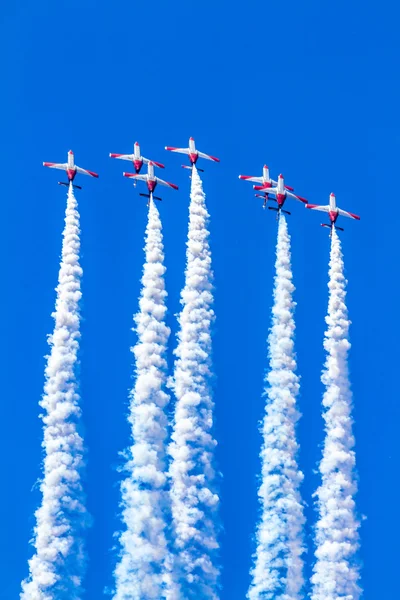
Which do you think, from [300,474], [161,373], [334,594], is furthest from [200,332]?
[334,594]

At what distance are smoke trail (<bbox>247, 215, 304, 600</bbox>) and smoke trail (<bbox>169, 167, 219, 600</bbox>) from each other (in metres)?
2.48

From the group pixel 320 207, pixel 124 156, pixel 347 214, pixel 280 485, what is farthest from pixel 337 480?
pixel 124 156

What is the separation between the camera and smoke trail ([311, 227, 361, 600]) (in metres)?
70.0

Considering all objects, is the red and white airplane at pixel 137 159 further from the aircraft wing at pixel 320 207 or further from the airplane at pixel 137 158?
the aircraft wing at pixel 320 207

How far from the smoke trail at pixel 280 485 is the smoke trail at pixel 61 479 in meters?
8.65

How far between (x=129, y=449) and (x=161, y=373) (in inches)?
158

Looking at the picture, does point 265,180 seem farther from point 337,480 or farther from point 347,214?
point 337,480

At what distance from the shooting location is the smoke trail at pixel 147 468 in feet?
222

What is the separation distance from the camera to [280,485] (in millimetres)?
70312

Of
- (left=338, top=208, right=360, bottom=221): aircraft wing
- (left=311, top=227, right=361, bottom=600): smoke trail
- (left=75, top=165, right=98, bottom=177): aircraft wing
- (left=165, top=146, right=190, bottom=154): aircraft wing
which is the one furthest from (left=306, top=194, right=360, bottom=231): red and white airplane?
(left=75, top=165, right=98, bottom=177): aircraft wing

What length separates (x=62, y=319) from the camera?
71062 mm

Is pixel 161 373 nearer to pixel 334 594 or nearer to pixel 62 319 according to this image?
pixel 62 319

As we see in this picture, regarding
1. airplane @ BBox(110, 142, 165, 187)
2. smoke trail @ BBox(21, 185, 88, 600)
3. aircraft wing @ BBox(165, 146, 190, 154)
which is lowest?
smoke trail @ BBox(21, 185, 88, 600)

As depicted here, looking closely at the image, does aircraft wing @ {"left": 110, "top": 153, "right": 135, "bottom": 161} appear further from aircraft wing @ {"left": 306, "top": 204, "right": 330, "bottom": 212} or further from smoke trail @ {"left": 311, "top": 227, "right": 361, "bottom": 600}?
smoke trail @ {"left": 311, "top": 227, "right": 361, "bottom": 600}
